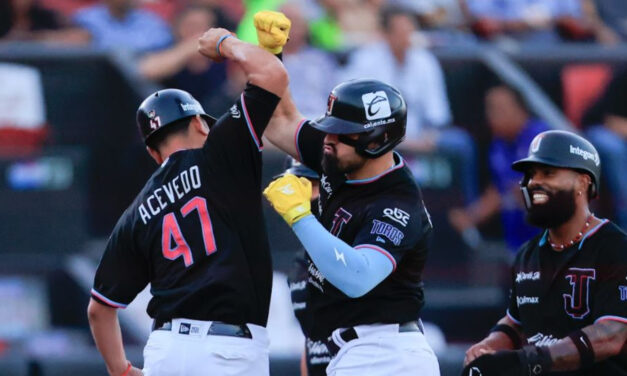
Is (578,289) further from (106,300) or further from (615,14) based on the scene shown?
(615,14)

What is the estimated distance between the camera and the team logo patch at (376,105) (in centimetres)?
479

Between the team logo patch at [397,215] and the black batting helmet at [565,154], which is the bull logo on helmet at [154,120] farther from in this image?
the black batting helmet at [565,154]

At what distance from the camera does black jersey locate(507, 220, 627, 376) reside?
491cm

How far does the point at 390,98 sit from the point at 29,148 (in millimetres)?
4468

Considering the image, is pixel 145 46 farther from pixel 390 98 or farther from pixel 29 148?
pixel 390 98

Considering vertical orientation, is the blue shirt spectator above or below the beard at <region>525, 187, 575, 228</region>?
below

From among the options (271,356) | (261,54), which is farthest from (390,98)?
(271,356)

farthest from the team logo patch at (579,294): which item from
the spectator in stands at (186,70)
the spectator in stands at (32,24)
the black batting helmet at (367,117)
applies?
the spectator in stands at (32,24)

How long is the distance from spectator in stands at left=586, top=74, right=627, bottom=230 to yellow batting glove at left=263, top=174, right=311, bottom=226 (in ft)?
18.4

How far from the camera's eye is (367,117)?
477 cm

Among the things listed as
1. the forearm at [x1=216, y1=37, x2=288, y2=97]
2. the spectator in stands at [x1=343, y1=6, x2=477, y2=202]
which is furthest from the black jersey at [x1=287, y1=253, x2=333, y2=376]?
the spectator in stands at [x1=343, y1=6, x2=477, y2=202]

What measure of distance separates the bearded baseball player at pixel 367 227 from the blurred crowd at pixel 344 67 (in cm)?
435

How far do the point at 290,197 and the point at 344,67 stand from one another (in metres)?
5.34

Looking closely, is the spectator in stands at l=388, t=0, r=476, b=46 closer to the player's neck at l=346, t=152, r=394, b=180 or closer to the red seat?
the red seat
